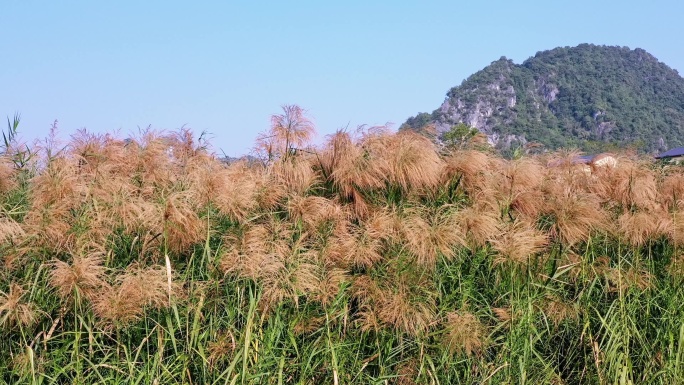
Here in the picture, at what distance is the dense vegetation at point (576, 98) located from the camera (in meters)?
96.6

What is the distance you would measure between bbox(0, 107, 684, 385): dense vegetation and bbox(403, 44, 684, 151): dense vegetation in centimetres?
8221

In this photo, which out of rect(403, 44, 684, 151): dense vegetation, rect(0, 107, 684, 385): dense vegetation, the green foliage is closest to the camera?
rect(0, 107, 684, 385): dense vegetation

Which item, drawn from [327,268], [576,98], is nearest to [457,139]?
[327,268]

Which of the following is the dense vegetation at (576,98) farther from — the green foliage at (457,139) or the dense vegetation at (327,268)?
the dense vegetation at (327,268)

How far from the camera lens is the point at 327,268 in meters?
4.26

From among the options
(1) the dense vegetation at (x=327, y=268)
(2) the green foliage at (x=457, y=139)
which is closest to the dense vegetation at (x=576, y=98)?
(2) the green foliage at (x=457, y=139)

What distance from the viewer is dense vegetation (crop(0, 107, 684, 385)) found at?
380cm

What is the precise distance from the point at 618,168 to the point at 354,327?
266cm

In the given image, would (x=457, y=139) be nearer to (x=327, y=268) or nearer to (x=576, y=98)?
(x=327, y=268)

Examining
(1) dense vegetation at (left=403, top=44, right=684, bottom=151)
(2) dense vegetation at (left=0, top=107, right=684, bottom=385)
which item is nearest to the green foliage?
(2) dense vegetation at (left=0, top=107, right=684, bottom=385)

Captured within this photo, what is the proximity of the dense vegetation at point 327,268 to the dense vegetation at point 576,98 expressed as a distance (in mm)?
82214

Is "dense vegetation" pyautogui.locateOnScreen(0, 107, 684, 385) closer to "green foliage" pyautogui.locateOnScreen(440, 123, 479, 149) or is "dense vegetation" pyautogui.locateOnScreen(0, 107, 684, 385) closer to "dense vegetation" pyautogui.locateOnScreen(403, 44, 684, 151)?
"green foliage" pyautogui.locateOnScreen(440, 123, 479, 149)

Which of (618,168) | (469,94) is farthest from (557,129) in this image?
(618,168)

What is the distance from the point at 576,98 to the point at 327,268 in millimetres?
115422
